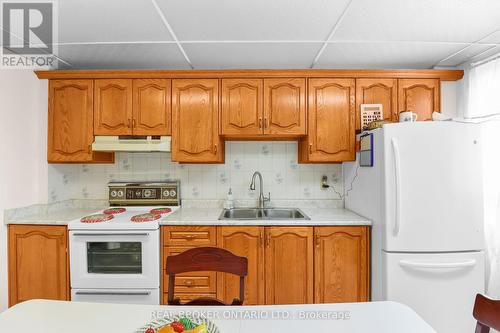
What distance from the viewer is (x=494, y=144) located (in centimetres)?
208

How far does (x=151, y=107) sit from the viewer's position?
240 centimetres

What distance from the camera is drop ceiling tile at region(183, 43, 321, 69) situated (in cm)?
208

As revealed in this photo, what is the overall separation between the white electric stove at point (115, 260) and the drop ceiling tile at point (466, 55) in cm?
287

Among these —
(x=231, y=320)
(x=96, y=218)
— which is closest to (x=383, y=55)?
(x=231, y=320)

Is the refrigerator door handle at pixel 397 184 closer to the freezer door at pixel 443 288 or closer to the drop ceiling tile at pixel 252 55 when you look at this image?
the freezer door at pixel 443 288

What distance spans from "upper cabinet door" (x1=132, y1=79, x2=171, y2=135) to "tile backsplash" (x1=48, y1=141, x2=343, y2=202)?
39 centimetres

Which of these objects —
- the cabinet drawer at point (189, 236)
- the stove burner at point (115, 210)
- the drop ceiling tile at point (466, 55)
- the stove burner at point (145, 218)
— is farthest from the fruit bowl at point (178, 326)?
the drop ceiling tile at point (466, 55)

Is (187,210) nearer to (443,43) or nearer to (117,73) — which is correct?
(117,73)

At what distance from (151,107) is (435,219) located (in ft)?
8.07

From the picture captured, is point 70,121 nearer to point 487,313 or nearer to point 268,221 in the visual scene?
point 268,221

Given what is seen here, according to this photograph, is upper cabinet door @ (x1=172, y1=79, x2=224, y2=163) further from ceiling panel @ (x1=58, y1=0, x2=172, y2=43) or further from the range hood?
ceiling panel @ (x1=58, y1=0, x2=172, y2=43)

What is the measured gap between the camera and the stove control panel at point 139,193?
2652mm

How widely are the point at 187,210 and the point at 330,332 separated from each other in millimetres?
1917

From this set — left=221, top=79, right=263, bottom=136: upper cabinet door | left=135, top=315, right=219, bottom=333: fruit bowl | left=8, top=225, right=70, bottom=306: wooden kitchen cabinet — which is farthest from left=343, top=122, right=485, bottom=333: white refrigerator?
left=8, top=225, right=70, bottom=306: wooden kitchen cabinet
